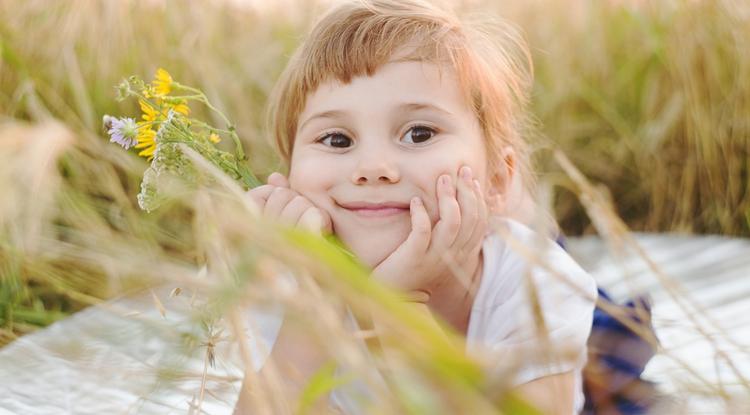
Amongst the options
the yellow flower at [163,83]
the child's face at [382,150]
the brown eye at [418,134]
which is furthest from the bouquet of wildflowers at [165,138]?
the brown eye at [418,134]

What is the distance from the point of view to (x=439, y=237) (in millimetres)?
1131

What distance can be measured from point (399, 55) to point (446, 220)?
219 mm

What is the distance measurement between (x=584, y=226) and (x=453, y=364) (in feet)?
7.46

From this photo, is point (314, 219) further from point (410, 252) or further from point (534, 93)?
point (534, 93)

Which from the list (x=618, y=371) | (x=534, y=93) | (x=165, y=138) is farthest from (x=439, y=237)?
(x=534, y=93)

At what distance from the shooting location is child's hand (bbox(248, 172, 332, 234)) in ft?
3.63

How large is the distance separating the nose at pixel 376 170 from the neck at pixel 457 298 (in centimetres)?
22

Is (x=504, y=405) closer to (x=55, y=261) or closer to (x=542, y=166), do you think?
(x=55, y=261)

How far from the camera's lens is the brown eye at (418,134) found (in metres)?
1.16

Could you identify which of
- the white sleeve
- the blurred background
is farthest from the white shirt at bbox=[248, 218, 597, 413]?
the blurred background

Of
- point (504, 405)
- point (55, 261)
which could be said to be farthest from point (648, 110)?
point (504, 405)

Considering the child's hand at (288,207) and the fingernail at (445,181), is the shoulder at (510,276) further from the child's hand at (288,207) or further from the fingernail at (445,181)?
the child's hand at (288,207)

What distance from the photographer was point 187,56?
2.44 m

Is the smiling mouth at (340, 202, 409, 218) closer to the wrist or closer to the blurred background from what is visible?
the wrist
